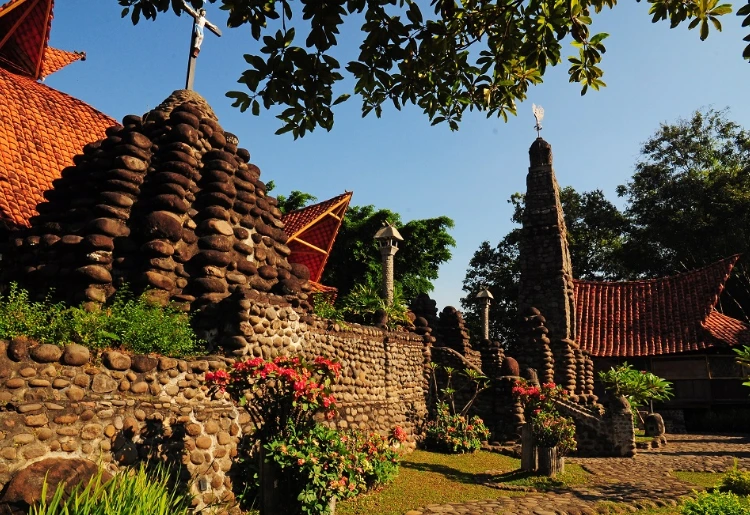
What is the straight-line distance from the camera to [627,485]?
10656 mm

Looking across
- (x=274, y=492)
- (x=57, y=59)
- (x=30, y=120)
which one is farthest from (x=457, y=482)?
(x=57, y=59)

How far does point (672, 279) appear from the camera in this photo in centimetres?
2431

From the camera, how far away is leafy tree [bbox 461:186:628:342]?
33062 mm

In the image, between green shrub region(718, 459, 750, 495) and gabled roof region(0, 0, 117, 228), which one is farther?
gabled roof region(0, 0, 117, 228)

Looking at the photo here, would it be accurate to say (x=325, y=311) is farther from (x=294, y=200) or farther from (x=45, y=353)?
(x=294, y=200)

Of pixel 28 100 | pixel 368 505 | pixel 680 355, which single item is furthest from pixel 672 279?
pixel 28 100

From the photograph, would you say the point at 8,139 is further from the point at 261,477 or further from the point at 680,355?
the point at 680,355

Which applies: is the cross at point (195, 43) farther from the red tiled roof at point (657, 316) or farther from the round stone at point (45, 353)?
the red tiled roof at point (657, 316)

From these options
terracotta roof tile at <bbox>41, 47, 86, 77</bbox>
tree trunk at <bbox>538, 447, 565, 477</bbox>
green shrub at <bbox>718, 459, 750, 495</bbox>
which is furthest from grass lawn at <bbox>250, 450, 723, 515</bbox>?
terracotta roof tile at <bbox>41, 47, 86, 77</bbox>

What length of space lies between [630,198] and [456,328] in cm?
2111

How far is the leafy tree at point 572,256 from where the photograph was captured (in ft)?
108

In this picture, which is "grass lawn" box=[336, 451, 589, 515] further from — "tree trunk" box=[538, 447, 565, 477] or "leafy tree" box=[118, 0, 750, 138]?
"leafy tree" box=[118, 0, 750, 138]

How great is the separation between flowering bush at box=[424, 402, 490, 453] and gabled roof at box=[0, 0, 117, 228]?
1053cm

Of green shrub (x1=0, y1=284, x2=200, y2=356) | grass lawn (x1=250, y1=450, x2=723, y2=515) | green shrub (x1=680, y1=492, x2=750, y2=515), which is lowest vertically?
grass lawn (x1=250, y1=450, x2=723, y2=515)
